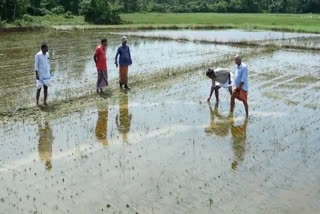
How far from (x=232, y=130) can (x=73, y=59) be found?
40.4ft

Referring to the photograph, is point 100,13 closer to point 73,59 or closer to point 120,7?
point 120,7

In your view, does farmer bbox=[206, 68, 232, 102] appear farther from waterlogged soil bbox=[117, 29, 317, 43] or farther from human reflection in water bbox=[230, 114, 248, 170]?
waterlogged soil bbox=[117, 29, 317, 43]

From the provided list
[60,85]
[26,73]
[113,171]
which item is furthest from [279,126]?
[26,73]

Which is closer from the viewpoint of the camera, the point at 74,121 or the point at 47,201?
the point at 47,201

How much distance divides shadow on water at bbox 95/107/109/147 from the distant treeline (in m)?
30.2

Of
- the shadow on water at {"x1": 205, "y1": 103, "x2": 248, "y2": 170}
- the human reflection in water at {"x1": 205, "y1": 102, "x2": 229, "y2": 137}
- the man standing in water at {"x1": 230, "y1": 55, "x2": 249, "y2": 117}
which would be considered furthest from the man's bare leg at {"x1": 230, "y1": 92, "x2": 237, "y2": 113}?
the human reflection in water at {"x1": 205, "y1": 102, "x2": 229, "y2": 137}

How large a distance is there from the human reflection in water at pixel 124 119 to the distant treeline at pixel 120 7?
29338 millimetres

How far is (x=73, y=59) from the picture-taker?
856 inches

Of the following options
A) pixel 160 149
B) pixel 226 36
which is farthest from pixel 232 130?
pixel 226 36

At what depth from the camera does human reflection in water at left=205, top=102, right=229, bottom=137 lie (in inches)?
434

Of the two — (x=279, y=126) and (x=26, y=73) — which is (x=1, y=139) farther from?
(x=26, y=73)

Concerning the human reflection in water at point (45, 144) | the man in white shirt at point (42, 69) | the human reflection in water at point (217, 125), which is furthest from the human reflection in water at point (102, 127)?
the human reflection in water at point (217, 125)

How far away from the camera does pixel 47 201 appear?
7156mm

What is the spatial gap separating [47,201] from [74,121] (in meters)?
4.47
